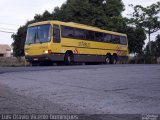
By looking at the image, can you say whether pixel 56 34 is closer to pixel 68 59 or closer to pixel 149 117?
pixel 68 59

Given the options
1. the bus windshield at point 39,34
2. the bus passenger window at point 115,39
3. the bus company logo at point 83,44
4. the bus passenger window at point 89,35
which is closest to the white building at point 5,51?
the bus passenger window at point 115,39

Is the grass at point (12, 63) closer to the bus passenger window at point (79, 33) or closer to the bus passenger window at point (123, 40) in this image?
the bus passenger window at point (79, 33)

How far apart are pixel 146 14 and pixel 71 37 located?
2632 centimetres

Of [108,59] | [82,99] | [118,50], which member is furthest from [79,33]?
[82,99]

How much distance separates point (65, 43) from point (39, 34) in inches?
85.4

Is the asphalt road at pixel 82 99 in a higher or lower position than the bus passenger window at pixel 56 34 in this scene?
lower

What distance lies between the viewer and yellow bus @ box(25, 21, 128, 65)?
25891 mm

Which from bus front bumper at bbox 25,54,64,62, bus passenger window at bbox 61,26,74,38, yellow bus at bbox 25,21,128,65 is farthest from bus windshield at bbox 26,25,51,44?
bus passenger window at bbox 61,26,74,38

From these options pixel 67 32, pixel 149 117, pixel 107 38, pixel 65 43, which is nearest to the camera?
pixel 149 117

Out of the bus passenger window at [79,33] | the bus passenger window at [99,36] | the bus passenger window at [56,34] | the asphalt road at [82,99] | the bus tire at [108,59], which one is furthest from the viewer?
the bus tire at [108,59]

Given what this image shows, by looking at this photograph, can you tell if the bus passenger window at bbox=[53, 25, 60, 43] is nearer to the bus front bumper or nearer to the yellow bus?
the yellow bus

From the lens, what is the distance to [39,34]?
26422 millimetres

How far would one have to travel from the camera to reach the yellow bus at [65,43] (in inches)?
1019

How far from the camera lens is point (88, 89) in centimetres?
1012
